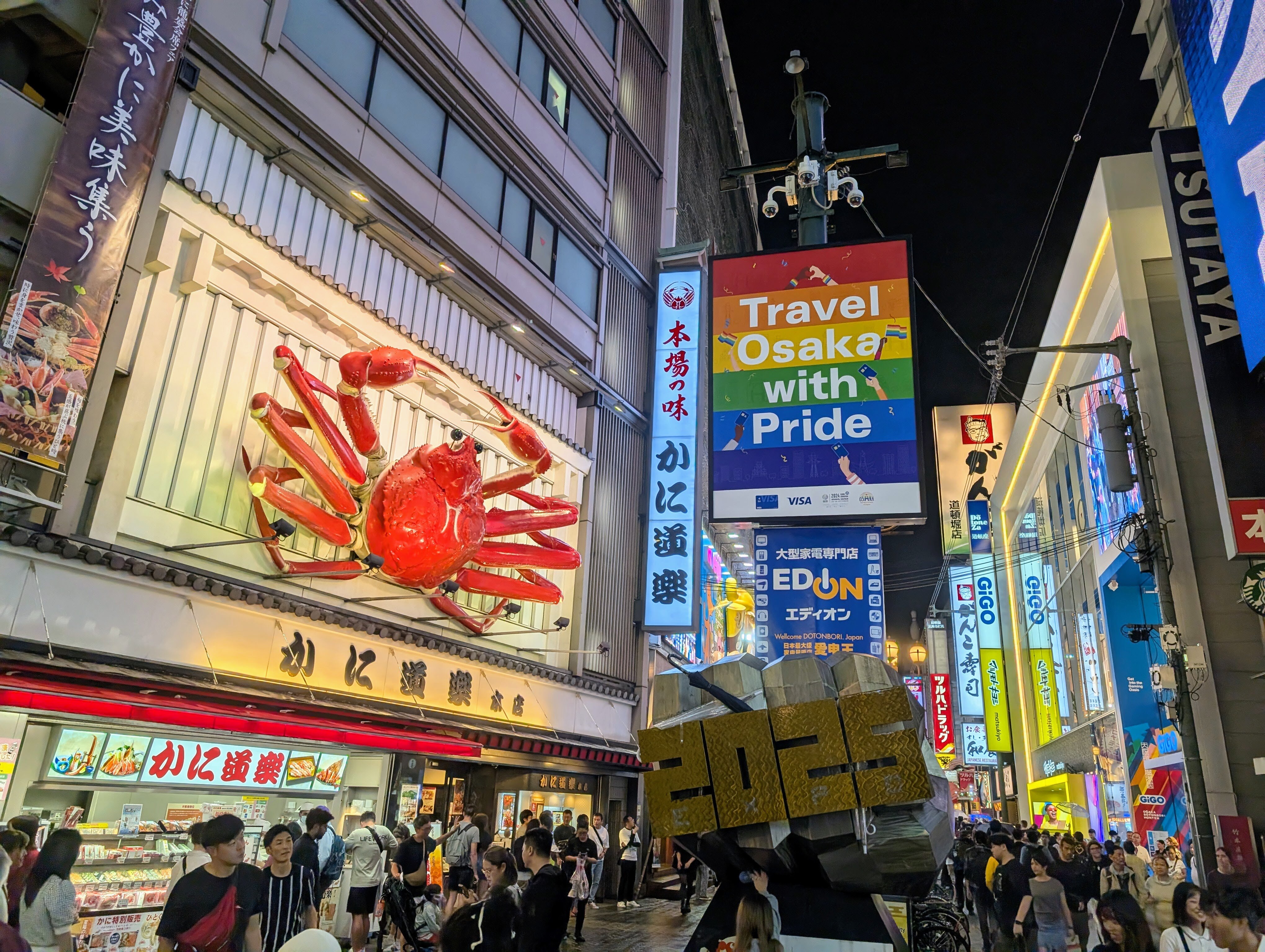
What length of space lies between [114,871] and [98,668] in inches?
78.1

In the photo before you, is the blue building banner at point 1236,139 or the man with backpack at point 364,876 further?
the blue building banner at point 1236,139

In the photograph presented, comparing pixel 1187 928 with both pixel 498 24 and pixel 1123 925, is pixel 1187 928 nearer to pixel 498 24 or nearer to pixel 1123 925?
pixel 1123 925

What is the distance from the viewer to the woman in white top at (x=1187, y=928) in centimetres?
484

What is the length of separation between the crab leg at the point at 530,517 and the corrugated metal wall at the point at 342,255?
2473 millimetres

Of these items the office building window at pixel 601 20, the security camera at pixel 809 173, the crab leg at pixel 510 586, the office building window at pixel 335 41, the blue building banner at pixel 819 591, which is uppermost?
the office building window at pixel 601 20

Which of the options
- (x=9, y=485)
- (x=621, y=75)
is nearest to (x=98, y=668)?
(x=9, y=485)

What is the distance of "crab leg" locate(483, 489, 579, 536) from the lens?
46.0 feet

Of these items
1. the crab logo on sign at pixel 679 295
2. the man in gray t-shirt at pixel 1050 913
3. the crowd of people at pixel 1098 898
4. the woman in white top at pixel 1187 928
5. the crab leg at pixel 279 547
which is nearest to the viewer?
the woman in white top at pixel 1187 928

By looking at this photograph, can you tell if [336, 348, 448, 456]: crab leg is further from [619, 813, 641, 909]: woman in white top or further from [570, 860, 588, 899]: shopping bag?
[619, 813, 641, 909]: woman in white top

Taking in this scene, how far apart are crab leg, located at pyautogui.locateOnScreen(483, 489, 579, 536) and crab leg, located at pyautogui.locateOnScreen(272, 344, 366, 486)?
2676 mm

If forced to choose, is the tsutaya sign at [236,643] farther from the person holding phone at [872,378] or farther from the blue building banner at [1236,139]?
the blue building banner at [1236,139]

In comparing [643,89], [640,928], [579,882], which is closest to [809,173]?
[579,882]

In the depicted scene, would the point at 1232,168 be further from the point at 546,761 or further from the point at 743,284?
the point at 546,761

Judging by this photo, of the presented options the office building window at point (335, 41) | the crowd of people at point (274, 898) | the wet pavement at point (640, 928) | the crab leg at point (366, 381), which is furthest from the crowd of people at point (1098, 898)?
the office building window at point (335, 41)
